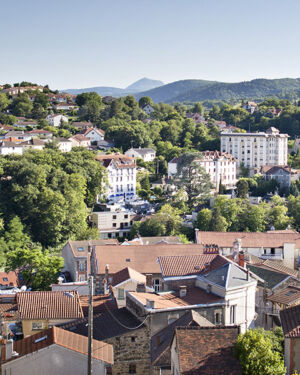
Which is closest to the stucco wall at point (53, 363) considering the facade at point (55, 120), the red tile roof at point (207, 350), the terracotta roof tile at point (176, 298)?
the red tile roof at point (207, 350)

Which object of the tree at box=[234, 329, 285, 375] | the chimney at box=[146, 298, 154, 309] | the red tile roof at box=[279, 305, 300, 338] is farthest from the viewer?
the chimney at box=[146, 298, 154, 309]

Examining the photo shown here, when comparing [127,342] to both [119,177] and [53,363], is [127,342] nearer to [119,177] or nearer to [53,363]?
[53,363]

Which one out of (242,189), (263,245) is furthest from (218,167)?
(263,245)

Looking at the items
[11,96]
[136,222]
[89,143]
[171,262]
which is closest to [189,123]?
[89,143]

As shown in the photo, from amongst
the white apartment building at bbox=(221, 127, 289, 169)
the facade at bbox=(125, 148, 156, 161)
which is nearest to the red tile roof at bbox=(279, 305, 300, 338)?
the facade at bbox=(125, 148, 156, 161)

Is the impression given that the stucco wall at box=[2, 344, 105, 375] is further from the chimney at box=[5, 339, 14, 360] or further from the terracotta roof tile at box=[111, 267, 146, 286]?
the terracotta roof tile at box=[111, 267, 146, 286]

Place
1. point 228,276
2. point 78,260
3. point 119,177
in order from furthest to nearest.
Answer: point 119,177, point 78,260, point 228,276
